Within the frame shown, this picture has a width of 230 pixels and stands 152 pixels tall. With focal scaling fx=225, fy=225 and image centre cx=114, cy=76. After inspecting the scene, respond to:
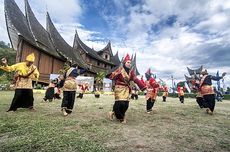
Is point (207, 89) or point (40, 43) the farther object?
point (40, 43)

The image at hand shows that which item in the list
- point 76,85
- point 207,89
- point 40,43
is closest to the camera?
point 76,85

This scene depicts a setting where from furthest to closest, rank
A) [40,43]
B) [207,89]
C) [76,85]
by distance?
1. [40,43]
2. [207,89]
3. [76,85]

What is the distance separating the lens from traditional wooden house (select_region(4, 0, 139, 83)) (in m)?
22.5

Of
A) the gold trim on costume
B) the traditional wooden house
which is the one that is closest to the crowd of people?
the gold trim on costume

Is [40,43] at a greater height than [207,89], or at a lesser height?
greater

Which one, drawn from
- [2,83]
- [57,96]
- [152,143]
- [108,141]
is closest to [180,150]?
[152,143]

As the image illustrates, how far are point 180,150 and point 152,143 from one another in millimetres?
480

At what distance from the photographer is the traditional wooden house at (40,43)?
73.8 feet

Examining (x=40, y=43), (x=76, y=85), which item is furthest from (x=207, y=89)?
(x=40, y=43)

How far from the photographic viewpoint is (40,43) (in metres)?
25.4

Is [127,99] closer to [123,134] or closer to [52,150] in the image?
[123,134]

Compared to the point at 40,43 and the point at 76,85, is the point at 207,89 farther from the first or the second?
the point at 40,43

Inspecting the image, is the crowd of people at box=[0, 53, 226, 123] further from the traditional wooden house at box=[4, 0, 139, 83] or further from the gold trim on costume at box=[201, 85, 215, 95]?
the traditional wooden house at box=[4, 0, 139, 83]

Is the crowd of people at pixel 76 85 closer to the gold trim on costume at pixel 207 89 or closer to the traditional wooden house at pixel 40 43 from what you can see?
the gold trim on costume at pixel 207 89
